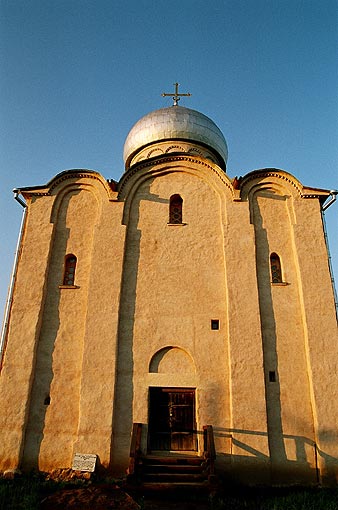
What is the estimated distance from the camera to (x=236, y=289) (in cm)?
1007

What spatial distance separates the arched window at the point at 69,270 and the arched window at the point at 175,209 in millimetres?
2744

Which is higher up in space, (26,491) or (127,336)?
Answer: (127,336)

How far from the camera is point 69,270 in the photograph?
420 inches

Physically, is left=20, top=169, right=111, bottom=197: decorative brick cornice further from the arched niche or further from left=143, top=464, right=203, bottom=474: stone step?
left=143, top=464, right=203, bottom=474: stone step

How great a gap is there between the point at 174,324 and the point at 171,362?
2.84ft

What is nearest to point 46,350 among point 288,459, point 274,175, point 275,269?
point 288,459

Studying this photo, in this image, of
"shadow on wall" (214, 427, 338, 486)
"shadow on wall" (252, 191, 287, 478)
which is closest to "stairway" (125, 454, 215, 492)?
"shadow on wall" (214, 427, 338, 486)

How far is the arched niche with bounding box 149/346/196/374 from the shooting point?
9477 mm

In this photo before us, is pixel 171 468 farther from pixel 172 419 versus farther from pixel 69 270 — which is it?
pixel 69 270

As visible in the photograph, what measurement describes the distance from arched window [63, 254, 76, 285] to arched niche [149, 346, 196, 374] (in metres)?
2.86

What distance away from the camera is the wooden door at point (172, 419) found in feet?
29.3

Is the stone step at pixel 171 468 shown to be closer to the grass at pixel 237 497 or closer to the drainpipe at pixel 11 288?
the grass at pixel 237 497

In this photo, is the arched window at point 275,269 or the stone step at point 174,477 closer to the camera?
the stone step at point 174,477

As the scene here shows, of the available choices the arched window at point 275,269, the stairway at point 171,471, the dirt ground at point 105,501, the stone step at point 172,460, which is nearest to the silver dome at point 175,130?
the arched window at point 275,269
